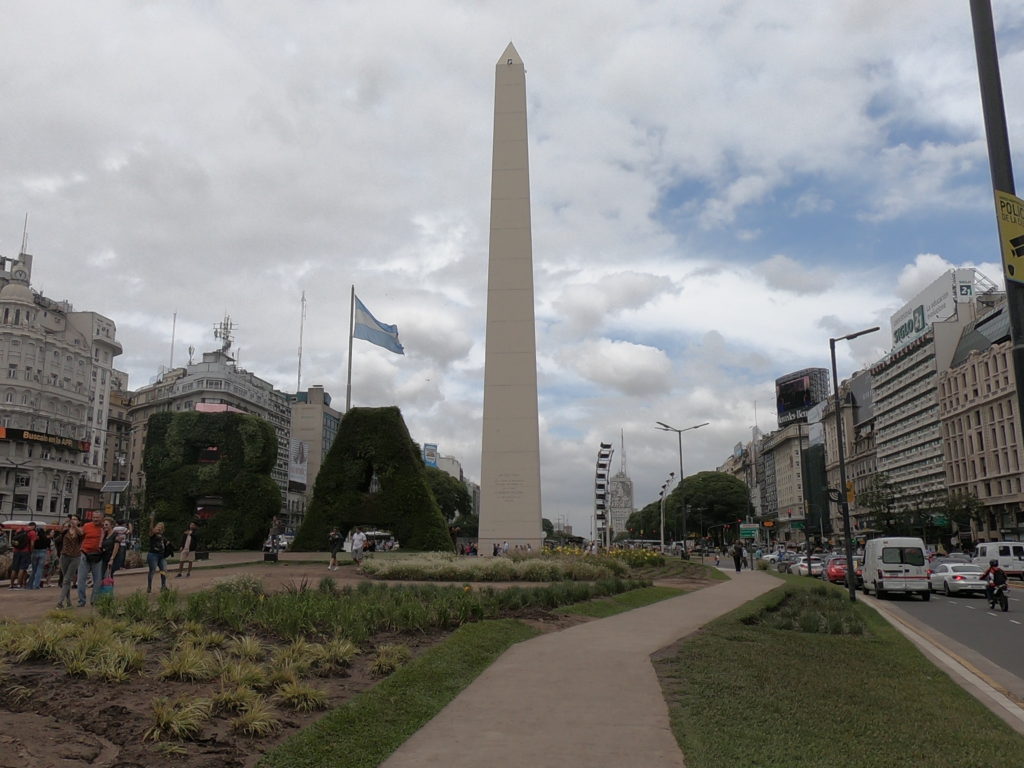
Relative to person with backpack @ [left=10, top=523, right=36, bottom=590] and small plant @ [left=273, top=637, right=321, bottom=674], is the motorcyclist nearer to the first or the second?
small plant @ [left=273, top=637, right=321, bottom=674]

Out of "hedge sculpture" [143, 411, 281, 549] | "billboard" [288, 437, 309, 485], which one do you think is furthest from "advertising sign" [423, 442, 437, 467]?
"hedge sculpture" [143, 411, 281, 549]

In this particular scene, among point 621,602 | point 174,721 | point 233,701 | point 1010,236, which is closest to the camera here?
point 1010,236

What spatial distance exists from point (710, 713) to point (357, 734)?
3.28 m

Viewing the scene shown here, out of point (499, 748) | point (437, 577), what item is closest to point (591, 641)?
point (499, 748)

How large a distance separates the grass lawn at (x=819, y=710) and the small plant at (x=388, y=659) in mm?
2929

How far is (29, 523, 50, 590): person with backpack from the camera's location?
2014 cm

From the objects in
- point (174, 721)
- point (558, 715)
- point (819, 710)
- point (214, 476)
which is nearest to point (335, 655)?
point (558, 715)

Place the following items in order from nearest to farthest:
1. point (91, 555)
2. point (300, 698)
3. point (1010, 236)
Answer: point (1010, 236), point (300, 698), point (91, 555)

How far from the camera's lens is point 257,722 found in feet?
20.0

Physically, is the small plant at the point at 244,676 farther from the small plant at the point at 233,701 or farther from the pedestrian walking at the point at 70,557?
the pedestrian walking at the point at 70,557

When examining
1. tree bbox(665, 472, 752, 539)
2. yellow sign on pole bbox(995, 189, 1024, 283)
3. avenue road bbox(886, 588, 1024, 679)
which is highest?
tree bbox(665, 472, 752, 539)

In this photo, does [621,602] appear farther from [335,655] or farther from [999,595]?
[999,595]

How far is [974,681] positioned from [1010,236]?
863cm

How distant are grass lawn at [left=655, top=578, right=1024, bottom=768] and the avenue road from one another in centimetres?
353
